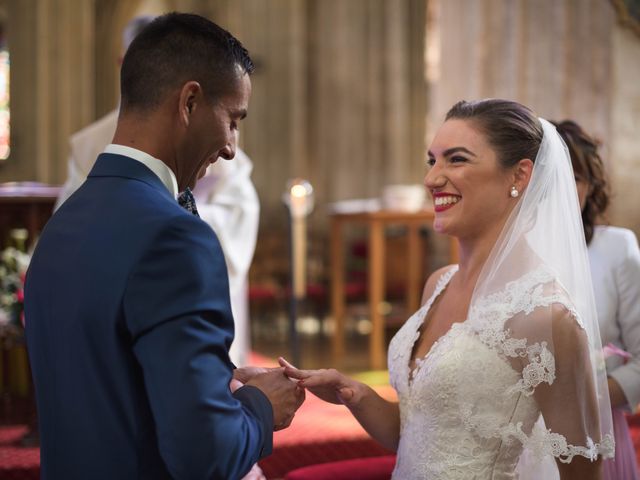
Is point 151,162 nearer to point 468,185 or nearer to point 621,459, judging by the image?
point 468,185

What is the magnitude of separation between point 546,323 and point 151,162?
1192 mm

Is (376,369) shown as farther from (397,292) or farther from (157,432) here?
(157,432)

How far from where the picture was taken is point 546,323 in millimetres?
2281

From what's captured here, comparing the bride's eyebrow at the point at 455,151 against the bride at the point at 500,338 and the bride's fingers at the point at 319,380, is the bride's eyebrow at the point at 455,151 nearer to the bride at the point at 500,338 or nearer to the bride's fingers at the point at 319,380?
the bride at the point at 500,338

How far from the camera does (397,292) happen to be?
880cm

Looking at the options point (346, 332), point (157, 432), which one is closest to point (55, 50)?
point (346, 332)

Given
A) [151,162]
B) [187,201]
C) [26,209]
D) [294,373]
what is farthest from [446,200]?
[26,209]

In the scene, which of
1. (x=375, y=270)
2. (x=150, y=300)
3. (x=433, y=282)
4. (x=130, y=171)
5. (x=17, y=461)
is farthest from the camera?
(x=375, y=270)

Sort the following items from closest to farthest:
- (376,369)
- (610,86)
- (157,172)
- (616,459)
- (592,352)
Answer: (157,172), (592,352), (616,459), (376,369), (610,86)

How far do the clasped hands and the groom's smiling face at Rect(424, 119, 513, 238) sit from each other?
0.54 m

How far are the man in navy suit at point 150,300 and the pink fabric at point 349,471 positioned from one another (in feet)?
4.28

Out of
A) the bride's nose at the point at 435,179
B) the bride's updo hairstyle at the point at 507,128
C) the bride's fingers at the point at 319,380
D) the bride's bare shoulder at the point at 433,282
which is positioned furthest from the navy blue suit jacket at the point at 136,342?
the bride's bare shoulder at the point at 433,282

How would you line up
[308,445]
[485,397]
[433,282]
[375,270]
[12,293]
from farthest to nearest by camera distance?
[375,270] < [12,293] < [308,445] < [433,282] < [485,397]

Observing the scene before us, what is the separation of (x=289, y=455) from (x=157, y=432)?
104 inches
